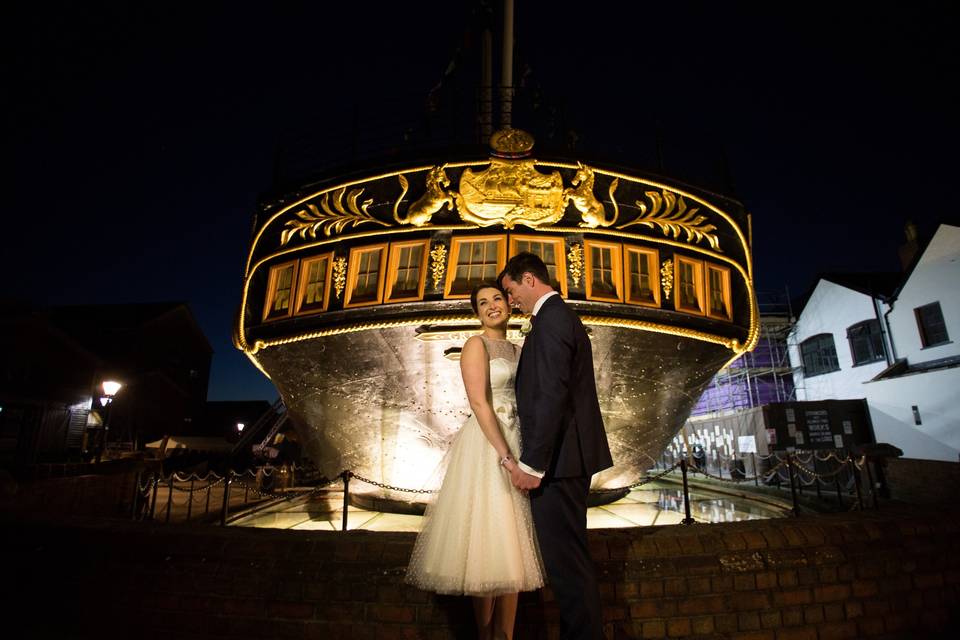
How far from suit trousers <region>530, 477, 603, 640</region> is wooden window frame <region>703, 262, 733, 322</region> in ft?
15.3

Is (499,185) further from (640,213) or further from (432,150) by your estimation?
(640,213)

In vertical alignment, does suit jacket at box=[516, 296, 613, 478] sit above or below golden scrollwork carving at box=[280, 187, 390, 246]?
below

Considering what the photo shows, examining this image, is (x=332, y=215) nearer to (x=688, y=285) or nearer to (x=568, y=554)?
(x=688, y=285)

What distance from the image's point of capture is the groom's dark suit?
1.69 metres

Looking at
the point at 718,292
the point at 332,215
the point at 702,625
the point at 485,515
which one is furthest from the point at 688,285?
the point at 485,515

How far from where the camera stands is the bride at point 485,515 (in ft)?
5.87

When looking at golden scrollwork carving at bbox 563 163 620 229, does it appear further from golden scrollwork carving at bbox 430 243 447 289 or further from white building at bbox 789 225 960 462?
white building at bbox 789 225 960 462

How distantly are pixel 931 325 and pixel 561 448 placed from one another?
61.7 ft

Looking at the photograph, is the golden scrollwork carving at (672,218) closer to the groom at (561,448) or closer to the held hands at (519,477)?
the groom at (561,448)

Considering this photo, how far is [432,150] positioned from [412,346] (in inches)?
86.6

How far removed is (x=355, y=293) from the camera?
17.8ft

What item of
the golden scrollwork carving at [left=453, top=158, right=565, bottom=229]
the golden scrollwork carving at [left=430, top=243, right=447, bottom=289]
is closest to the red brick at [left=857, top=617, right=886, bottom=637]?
the golden scrollwork carving at [left=453, top=158, right=565, bottom=229]

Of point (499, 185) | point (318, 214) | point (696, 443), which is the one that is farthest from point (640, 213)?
point (696, 443)

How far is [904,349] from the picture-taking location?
1570cm
